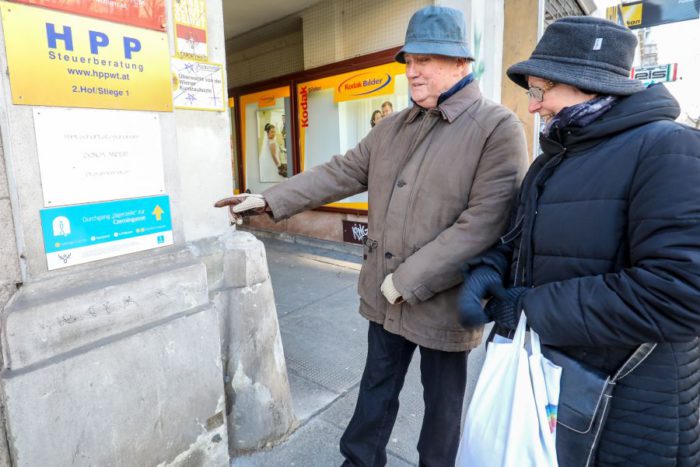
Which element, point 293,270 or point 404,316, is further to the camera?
point 293,270

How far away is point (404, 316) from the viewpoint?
185 centimetres

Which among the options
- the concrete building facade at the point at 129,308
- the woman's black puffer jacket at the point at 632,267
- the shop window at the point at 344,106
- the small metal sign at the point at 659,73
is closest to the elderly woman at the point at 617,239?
the woman's black puffer jacket at the point at 632,267

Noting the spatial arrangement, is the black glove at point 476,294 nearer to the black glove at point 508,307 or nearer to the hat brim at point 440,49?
the black glove at point 508,307

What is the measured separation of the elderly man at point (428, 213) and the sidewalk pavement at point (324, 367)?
1.31 ft

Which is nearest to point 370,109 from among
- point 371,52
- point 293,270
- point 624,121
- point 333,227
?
point 371,52

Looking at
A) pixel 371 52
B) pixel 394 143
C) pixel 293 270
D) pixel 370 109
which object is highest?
pixel 371 52

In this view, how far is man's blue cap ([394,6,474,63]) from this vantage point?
1.76 meters

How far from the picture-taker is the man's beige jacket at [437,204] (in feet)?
5.53

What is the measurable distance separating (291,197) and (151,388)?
38.9 inches

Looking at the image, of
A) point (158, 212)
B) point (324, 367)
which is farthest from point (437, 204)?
point (324, 367)

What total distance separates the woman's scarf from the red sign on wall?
1601 millimetres

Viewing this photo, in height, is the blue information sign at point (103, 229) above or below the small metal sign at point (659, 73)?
below

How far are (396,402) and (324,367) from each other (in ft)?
4.27

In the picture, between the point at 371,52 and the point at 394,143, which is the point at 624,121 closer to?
the point at 394,143
